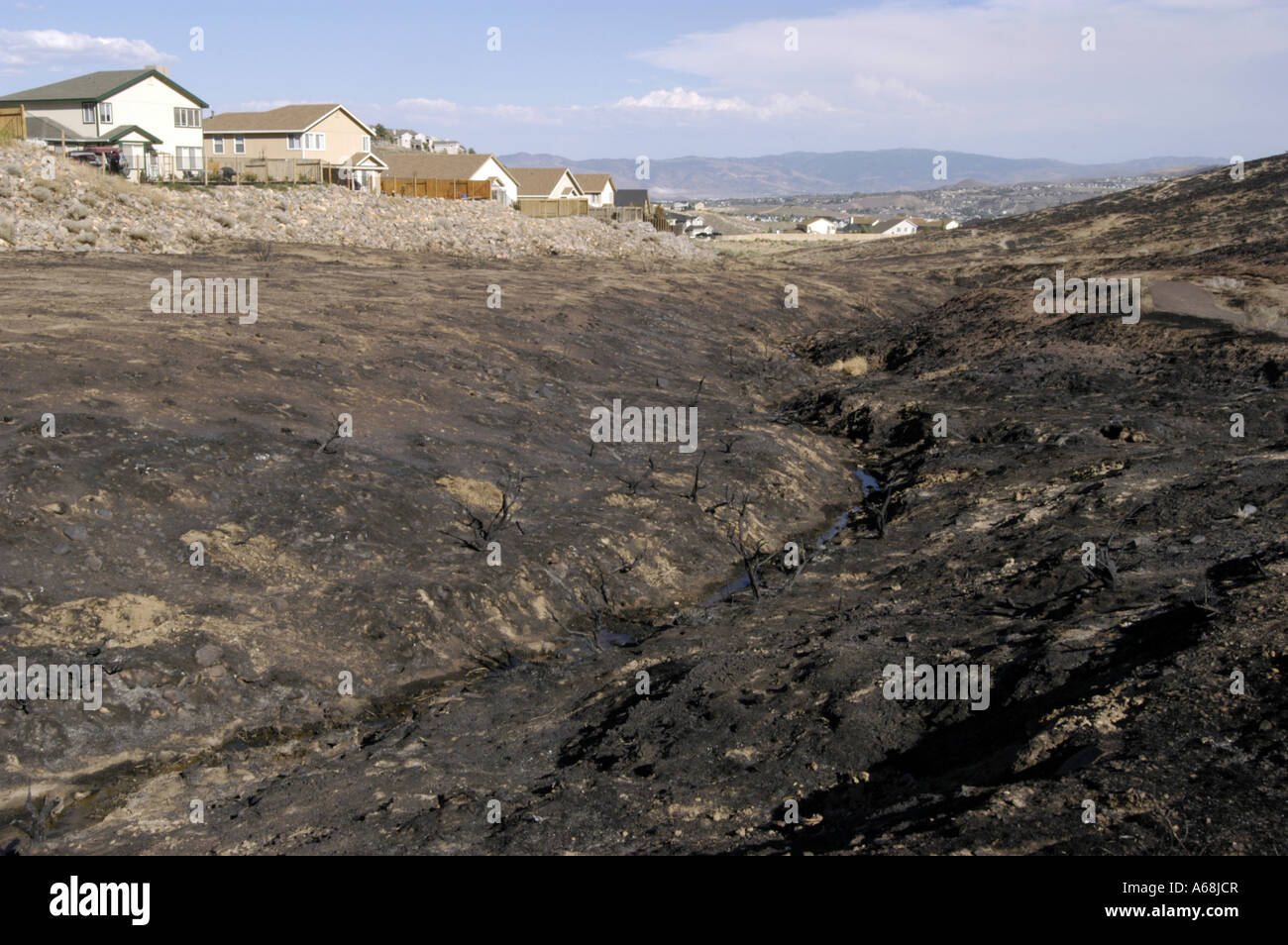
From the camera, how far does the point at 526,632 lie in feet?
42.9

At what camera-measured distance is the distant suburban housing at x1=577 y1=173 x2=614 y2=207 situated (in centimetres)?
8419

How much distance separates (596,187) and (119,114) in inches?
1755

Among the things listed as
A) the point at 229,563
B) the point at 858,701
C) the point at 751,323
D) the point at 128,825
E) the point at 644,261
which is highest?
the point at 644,261

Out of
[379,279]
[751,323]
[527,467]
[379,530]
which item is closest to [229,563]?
[379,530]

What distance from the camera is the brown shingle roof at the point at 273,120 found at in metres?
57.2

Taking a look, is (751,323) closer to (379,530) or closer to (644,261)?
(644,261)

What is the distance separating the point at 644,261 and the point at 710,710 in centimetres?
3857

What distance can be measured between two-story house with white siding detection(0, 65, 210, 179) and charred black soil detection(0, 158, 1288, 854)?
914 inches

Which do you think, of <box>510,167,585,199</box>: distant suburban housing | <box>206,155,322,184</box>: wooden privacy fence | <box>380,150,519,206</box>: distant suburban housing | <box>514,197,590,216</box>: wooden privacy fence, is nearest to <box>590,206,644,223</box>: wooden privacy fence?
<box>514,197,590,216</box>: wooden privacy fence

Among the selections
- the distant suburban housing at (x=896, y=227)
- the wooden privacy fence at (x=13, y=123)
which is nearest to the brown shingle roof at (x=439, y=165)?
the wooden privacy fence at (x=13, y=123)

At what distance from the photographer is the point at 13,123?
37344mm

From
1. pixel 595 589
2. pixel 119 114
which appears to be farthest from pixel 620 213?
pixel 595 589

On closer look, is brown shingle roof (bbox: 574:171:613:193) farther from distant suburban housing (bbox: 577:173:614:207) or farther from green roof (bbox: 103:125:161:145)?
green roof (bbox: 103:125:161:145)
